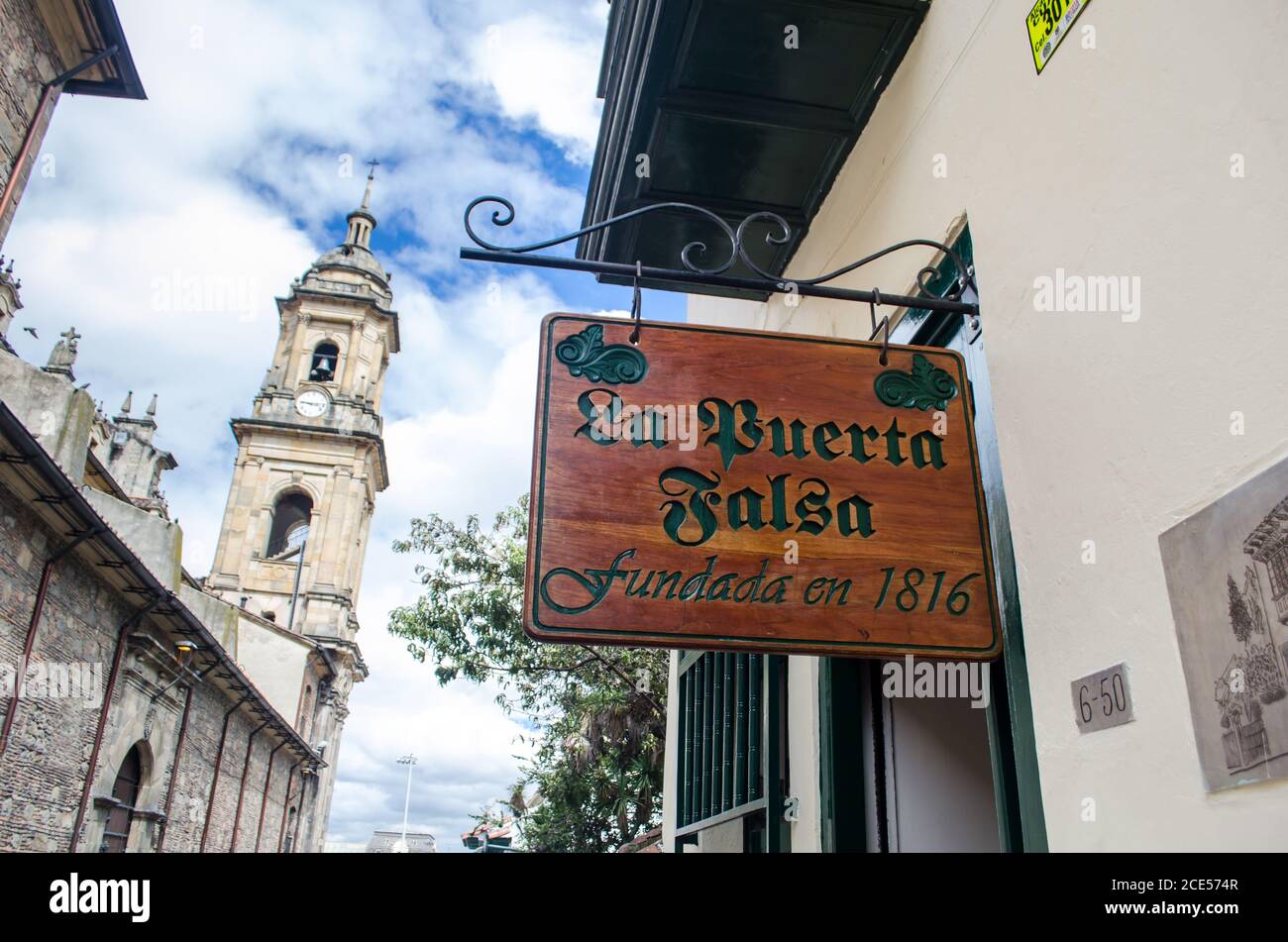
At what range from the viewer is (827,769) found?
3.42 metres

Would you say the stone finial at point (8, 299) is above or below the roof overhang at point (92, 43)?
above

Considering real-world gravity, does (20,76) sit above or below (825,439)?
above

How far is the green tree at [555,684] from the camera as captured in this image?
559 inches

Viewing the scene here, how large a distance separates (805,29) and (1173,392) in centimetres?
225

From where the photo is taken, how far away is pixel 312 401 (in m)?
37.9

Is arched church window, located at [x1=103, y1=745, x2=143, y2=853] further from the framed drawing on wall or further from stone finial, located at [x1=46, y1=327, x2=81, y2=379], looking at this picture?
stone finial, located at [x1=46, y1=327, x2=81, y2=379]

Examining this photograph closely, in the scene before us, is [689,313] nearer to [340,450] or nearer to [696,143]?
[696,143]

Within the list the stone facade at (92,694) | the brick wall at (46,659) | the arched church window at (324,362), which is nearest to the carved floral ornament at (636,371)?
the stone facade at (92,694)

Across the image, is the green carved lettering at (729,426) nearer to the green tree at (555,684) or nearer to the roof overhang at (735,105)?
the roof overhang at (735,105)

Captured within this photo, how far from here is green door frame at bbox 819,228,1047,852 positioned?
231 centimetres

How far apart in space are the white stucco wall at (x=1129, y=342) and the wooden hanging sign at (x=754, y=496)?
0.69 ft

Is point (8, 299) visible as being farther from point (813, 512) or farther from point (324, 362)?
point (813, 512)

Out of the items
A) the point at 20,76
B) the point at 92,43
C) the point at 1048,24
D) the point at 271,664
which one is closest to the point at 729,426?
the point at 1048,24

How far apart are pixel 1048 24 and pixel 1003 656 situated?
1.78m
